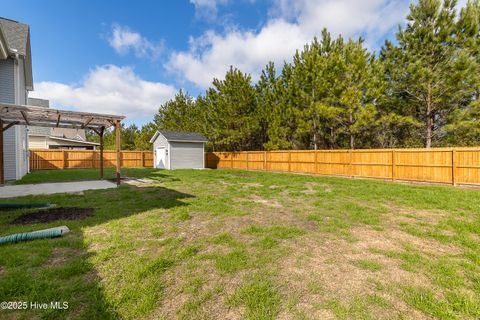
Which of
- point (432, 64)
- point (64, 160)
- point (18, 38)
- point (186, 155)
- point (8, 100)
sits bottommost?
point (64, 160)

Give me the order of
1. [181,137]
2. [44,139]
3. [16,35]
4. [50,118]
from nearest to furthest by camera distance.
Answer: [50,118] < [16,35] < [181,137] < [44,139]

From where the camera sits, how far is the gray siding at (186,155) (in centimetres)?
1976

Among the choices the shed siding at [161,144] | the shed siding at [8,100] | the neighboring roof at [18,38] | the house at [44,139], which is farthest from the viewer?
the house at [44,139]

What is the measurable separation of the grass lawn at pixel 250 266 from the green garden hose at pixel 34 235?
0.18 meters

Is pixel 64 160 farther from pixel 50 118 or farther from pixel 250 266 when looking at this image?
pixel 250 266

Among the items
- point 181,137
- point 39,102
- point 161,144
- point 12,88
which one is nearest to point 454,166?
→ point 181,137

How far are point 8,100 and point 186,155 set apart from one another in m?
12.1

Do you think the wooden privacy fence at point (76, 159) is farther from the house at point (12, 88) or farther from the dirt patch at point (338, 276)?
the dirt patch at point (338, 276)

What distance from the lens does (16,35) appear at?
36.0 feet

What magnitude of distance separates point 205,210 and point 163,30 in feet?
43.0

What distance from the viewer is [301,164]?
15.0 meters

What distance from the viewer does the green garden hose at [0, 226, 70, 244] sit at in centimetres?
323

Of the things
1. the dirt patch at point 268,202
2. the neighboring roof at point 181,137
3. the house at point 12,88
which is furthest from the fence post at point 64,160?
the dirt patch at point 268,202

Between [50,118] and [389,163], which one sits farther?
[389,163]
